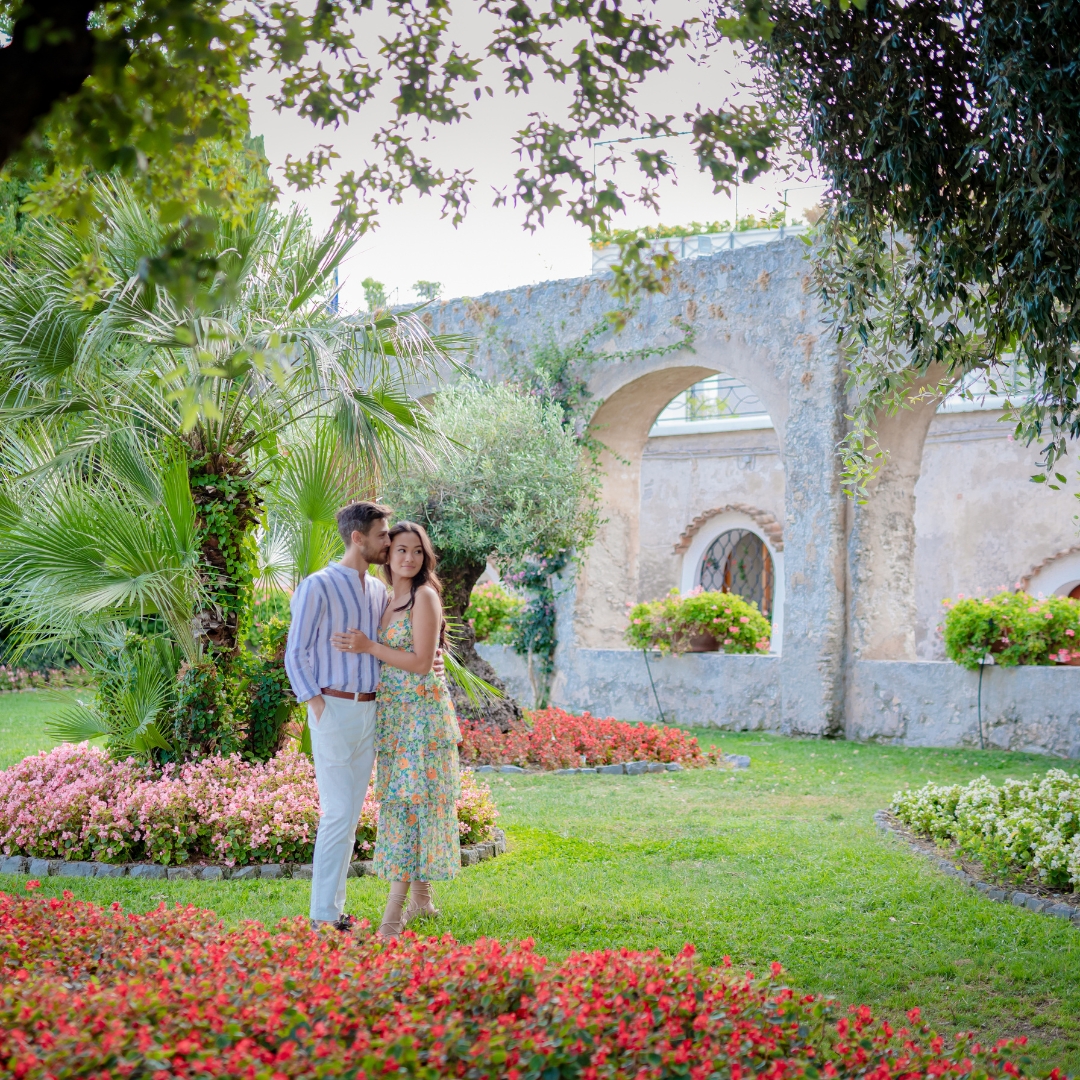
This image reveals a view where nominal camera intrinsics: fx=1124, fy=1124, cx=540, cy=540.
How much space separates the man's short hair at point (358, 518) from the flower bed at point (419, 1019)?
1753 millimetres

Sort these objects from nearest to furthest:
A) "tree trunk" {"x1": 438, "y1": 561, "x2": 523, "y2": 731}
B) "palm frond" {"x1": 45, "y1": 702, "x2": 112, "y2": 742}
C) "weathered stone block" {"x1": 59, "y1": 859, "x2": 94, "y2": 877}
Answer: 1. "weathered stone block" {"x1": 59, "y1": 859, "x2": 94, "y2": 877}
2. "palm frond" {"x1": 45, "y1": 702, "x2": 112, "y2": 742}
3. "tree trunk" {"x1": 438, "y1": 561, "x2": 523, "y2": 731}

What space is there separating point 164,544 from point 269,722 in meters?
1.27

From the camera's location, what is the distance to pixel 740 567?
60.2 ft

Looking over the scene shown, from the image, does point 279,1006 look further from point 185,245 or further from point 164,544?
point 164,544

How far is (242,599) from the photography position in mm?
6648

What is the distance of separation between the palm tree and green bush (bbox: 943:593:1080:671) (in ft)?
19.0

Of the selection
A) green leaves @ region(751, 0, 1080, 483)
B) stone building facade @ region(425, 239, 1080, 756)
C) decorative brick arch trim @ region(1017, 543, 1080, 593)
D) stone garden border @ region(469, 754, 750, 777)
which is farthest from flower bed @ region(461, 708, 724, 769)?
decorative brick arch trim @ region(1017, 543, 1080, 593)

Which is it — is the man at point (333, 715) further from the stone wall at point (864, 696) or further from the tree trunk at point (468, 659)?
the stone wall at point (864, 696)

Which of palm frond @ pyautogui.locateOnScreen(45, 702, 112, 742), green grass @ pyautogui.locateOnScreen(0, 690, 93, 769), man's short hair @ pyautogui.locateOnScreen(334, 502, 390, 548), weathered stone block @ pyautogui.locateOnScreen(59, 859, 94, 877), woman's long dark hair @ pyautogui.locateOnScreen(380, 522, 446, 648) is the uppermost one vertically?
man's short hair @ pyautogui.locateOnScreen(334, 502, 390, 548)

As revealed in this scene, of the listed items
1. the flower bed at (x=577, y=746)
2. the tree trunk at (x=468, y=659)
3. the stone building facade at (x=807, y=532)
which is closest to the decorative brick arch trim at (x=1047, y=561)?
the stone building facade at (x=807, y=532)

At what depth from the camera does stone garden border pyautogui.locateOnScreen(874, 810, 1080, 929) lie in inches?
193

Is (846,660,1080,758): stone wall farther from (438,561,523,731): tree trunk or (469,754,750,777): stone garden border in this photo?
(438,561,523,731): tree trunk

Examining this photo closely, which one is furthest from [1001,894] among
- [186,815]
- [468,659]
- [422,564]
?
[468,659]

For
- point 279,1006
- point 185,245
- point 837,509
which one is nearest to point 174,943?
point 279,1006
